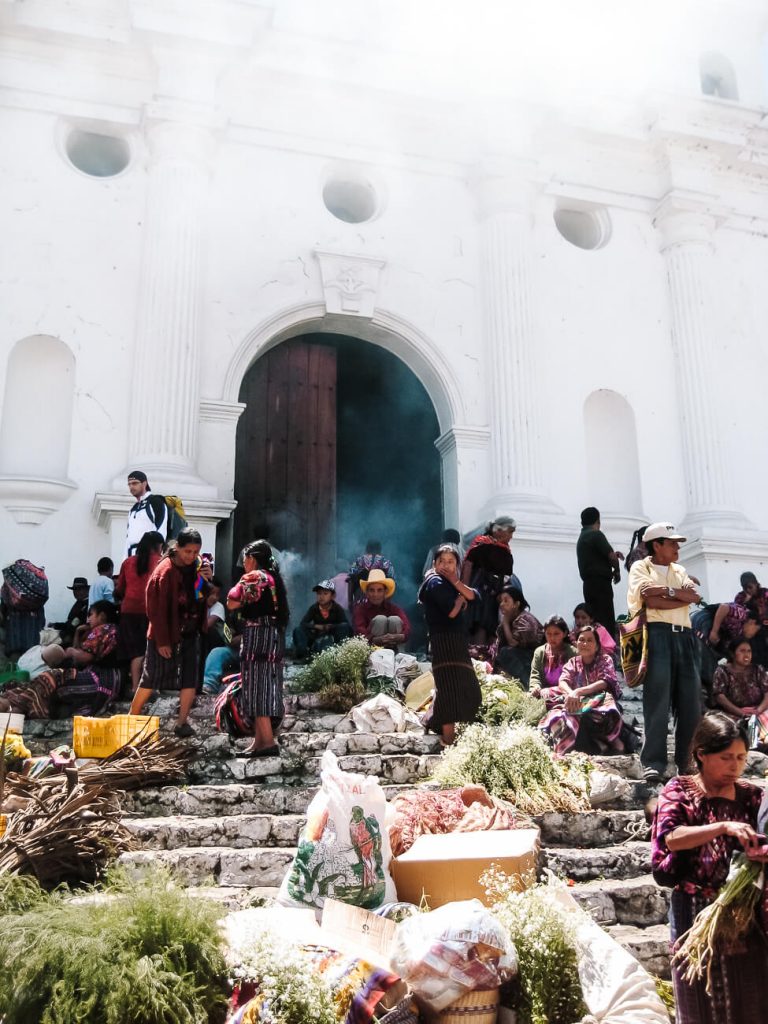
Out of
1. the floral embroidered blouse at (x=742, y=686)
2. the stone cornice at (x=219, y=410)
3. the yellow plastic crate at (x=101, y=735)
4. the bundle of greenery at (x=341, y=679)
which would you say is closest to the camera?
the yellow plastic crate at (x=101, y=735)

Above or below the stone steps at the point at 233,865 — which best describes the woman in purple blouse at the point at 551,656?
above

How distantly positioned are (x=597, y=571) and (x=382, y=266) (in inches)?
186

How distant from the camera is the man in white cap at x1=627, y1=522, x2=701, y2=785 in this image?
5902 mm

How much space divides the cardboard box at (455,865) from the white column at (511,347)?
678 centimetres

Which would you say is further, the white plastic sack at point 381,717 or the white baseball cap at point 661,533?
the white plastic sack at point 381,717

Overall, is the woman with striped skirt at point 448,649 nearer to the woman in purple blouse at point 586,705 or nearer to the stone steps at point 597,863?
the woman in purple blouse at point 586,705

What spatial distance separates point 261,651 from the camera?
613 centimetres

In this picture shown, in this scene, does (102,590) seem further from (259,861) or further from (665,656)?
(665,656)

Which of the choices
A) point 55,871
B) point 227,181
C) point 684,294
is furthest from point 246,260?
point 55,871

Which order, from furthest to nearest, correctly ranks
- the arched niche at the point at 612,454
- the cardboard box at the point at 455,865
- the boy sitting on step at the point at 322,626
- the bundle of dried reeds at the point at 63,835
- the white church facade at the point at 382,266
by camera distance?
the arched niche at the point at 612,454
the white church facade at the point at 382,266
the boy sitting on step at the point at 322,626
the bundle of dried reeds at the point at 63,835
the cardboard box at the point at 455,865

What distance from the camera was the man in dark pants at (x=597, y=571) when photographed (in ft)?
30.3

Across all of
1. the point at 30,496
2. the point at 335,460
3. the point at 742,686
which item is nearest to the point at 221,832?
the point at 742,686

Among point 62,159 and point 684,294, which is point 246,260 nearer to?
point 62,159

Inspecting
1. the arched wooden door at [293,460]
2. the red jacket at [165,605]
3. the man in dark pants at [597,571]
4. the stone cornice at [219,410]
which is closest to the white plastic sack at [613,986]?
the red jacket at [165,605]
